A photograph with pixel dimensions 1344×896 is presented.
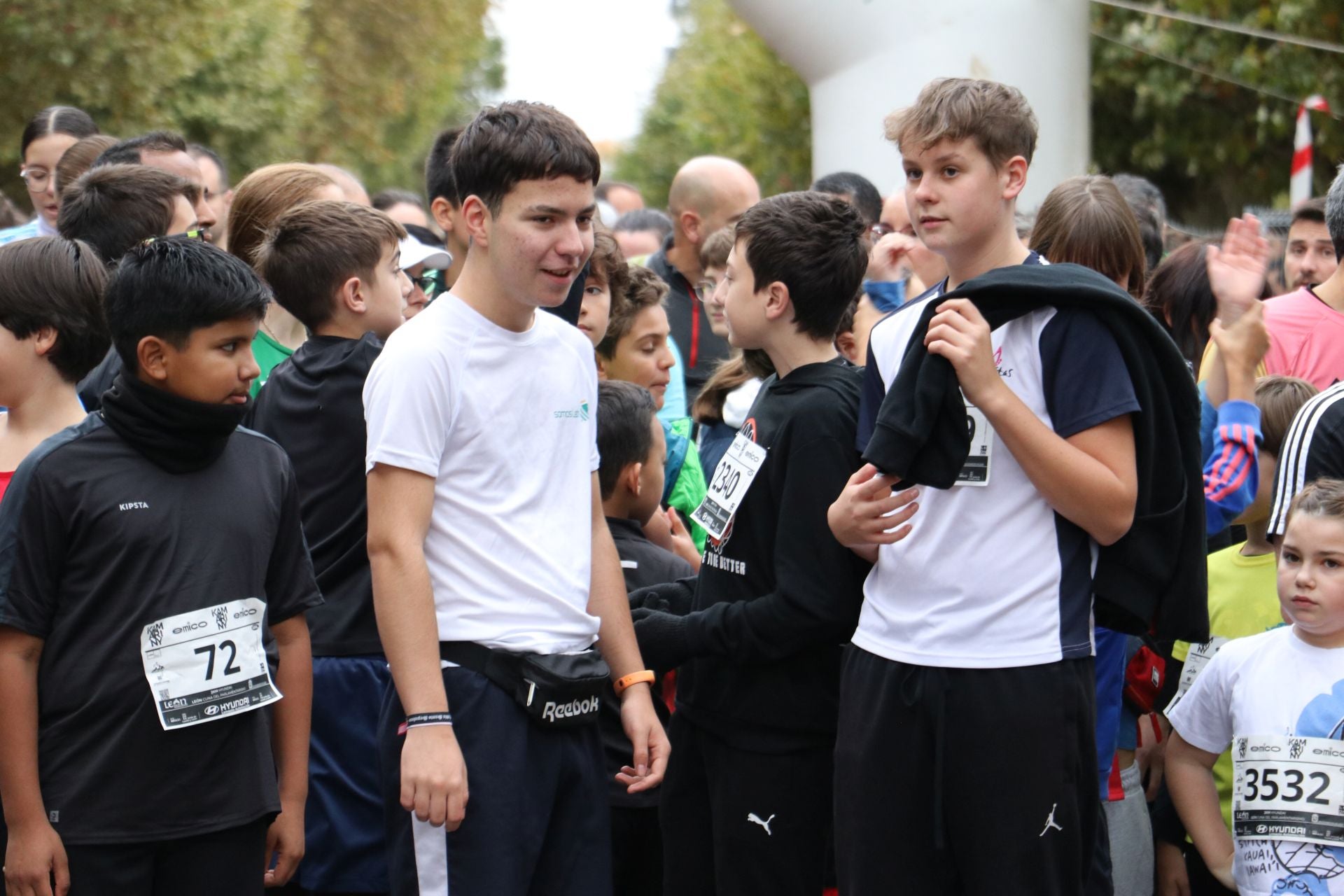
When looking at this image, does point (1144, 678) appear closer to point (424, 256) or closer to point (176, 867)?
point (176, 867)

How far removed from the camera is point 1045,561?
289cm

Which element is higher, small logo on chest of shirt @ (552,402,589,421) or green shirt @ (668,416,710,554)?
small logo on chest of shirt @ (552,402,589,421)

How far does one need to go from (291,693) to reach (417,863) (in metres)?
0.54

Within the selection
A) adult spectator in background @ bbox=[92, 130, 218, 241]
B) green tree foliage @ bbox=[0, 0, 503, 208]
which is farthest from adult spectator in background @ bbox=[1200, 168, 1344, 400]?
green tree foliage @ bbox=[0, 0, 503, 208]

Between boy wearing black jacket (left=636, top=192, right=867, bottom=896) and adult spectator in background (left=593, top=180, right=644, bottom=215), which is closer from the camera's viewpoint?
boy wearing black jacket (left=636, top=192, right=867, bottom=896)

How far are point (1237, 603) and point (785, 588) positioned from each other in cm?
142

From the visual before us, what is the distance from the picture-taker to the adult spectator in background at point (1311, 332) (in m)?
4.10

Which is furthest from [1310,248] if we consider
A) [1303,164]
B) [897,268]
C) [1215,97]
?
[1215,97]

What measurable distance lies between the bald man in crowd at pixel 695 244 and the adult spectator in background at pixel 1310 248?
223 centimetres

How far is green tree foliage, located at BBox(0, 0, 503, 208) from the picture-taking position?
1462 cm

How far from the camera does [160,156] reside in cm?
561

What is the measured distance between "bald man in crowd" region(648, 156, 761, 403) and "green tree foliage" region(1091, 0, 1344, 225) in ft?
33.8

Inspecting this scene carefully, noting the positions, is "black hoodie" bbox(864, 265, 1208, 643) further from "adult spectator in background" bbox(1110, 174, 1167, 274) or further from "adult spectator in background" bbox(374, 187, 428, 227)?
"adult spectator in background" bbox(374, 187, 428, 227)

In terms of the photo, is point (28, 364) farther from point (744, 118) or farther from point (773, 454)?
point (744, 118)
